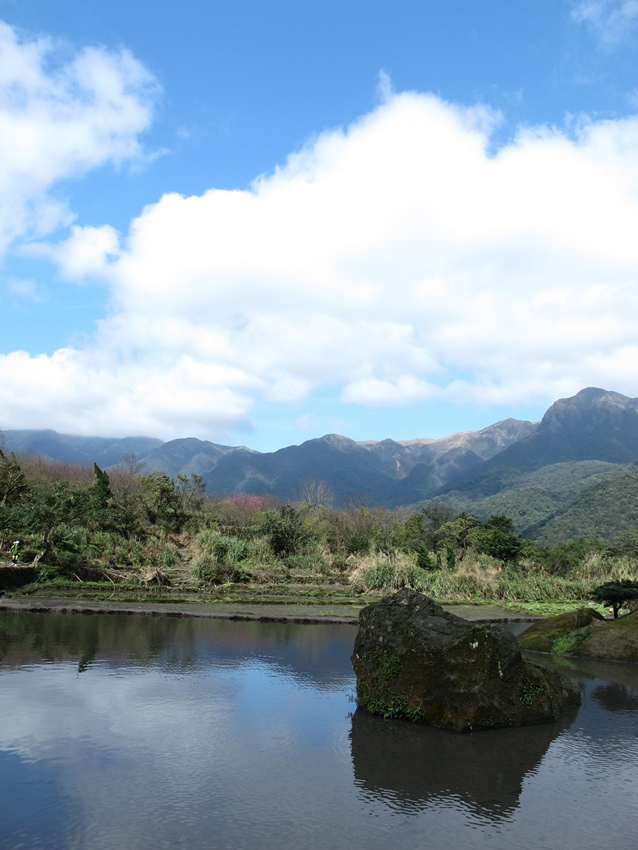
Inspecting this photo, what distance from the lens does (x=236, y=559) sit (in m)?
31.2

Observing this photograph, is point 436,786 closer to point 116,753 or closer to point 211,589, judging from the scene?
point 116,753

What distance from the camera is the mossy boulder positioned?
53.0 ft

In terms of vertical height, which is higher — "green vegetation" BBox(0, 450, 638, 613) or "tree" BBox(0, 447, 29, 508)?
"tree" BBox(0, 447, 29, 508)

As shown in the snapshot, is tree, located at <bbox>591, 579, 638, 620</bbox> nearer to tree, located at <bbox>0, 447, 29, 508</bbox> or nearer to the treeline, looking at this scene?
the treeline

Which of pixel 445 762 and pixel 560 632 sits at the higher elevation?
pixel 445 762

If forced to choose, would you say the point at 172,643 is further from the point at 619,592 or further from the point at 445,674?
the point at 619,592

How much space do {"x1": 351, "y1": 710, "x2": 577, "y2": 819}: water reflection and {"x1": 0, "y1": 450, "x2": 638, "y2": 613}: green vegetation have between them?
16.2 metres

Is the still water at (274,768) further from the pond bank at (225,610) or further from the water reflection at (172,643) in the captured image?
the pond bank at (225,610)

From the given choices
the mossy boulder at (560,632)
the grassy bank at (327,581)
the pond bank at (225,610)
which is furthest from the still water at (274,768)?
the grassy bank at (327,581)

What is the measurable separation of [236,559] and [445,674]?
23084 mm

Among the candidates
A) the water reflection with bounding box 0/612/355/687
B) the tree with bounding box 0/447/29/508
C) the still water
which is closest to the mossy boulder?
the still water

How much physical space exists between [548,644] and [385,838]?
12.2 m

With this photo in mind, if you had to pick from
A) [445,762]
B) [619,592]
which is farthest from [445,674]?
[619,592]

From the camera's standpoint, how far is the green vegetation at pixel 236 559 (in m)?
26.4
